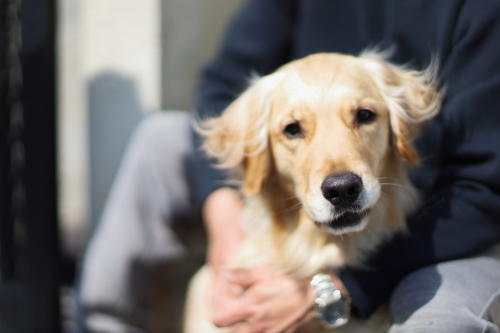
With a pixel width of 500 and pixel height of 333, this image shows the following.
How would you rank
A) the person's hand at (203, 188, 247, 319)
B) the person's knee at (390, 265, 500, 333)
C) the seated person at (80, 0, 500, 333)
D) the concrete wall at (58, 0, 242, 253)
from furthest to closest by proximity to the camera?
the concrete wall at (58, 0, 242, 253), the person's hand at (203, 188, 247, 319), the seated person at (80, 0, 500, 333), the person's knee at (390, 265, 500, 333)

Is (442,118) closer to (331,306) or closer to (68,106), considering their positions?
(331,306)

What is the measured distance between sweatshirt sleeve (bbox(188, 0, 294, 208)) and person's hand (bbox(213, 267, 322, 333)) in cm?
45

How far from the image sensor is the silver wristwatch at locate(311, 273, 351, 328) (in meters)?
1.36

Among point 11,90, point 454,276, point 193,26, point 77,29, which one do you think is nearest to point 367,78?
point 454,276

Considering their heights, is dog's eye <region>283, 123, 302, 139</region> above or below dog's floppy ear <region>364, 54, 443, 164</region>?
below

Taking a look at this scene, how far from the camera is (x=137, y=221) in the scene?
6.57 feet

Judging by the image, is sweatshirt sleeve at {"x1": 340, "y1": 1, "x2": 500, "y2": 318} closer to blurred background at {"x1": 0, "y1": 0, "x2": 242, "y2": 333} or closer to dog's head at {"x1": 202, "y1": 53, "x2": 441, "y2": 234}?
dog's head at {"x1": 202, "y1": 53, "x2": 441, "y2": 234}

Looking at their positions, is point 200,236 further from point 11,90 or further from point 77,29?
point 77,29

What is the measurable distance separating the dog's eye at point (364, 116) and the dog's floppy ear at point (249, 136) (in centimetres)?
27

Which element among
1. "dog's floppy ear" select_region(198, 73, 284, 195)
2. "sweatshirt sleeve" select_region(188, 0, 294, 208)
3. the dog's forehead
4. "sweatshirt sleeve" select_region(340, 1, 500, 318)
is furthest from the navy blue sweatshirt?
"dog's floppy ear" select_region(198, 73, 284, 195)

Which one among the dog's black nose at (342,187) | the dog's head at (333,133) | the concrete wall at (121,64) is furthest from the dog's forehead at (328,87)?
the concrete wall at (121,64)

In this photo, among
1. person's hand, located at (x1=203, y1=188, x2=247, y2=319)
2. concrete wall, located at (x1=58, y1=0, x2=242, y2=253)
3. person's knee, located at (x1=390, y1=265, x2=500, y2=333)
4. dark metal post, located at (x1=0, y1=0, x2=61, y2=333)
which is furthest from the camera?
concrete wall, located at (x1=58, y1=0, x2=242, y2=253)

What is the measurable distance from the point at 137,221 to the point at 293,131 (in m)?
0.89

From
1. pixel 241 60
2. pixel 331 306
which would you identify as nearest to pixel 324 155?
pixel 331 306
